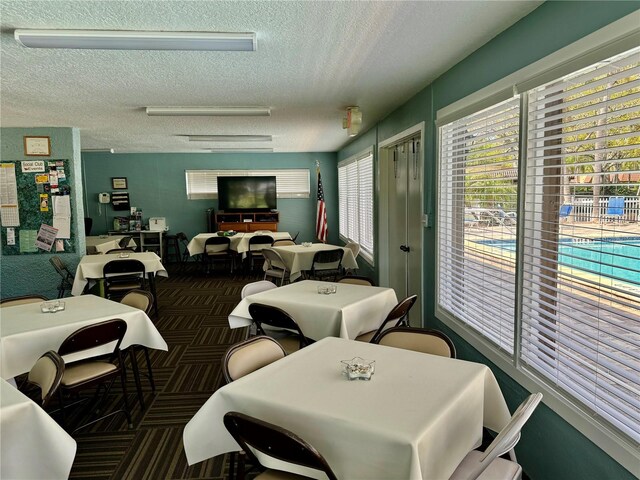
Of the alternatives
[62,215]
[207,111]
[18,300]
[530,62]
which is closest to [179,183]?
[62,215]

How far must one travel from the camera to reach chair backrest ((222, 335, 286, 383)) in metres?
2.20

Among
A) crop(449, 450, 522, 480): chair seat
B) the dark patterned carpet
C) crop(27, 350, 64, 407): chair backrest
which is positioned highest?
crop(27, 350, 64, 407): chair backrest

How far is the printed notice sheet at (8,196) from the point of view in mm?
5547

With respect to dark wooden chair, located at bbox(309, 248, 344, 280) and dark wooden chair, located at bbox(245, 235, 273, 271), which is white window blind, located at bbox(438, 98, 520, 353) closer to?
dark wooden chair, located at bbox(309, 248, 344, 280)

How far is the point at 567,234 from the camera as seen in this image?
6.73 ft

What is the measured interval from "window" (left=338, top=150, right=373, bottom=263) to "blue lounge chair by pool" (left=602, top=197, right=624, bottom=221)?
4.66m

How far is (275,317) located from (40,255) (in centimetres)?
442

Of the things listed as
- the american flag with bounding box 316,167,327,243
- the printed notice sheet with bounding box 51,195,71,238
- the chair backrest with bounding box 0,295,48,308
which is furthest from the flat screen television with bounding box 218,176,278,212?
→ the chair backrest with bounding box 0,295,48,308

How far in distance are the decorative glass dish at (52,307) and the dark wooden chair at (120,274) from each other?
6.53 ft

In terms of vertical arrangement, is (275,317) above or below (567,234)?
below

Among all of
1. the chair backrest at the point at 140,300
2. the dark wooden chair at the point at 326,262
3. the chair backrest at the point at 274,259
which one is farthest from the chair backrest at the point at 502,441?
the chair backrest at the point at 274,259

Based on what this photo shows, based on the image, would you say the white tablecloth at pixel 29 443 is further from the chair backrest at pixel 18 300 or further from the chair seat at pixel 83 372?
the chair backrest at pixel 18 300

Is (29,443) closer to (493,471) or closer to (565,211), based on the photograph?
(493,471)

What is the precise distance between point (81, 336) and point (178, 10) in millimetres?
2029
